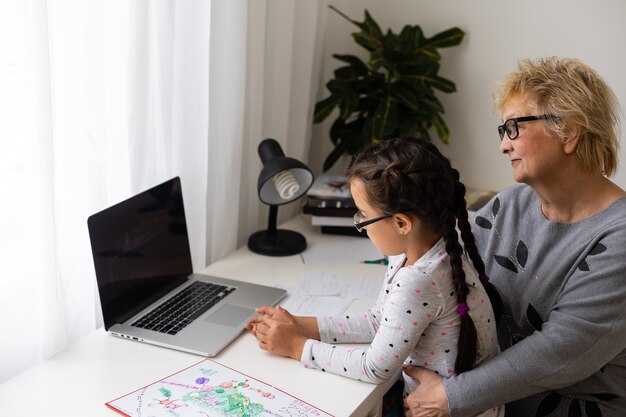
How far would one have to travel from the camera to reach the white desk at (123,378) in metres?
1.26

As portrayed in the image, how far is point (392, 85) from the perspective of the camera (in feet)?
7.76

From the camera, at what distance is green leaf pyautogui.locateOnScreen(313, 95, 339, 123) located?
94.8 inches

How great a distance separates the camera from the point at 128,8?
156 centimetres

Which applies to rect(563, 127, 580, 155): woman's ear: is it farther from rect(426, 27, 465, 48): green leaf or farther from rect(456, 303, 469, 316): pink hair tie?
rect(426, 27, 465, 48): green leaf

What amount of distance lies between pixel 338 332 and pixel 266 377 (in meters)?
0.22

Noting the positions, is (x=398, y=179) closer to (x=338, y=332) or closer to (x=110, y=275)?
(x=338, y=332)

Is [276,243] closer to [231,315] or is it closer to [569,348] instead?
[231,315]

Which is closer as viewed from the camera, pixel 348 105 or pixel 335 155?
pixel 348 105

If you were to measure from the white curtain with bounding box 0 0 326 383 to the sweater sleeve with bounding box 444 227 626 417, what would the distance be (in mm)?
865

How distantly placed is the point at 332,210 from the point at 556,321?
958 mm

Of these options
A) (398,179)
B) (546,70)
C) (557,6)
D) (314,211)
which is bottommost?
(314,211)

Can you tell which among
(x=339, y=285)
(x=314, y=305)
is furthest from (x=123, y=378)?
(x=339, y=285)

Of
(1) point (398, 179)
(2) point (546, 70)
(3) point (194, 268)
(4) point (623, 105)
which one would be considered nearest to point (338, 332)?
(1) point (398, 179)

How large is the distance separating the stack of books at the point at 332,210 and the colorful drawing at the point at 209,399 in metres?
0.91
